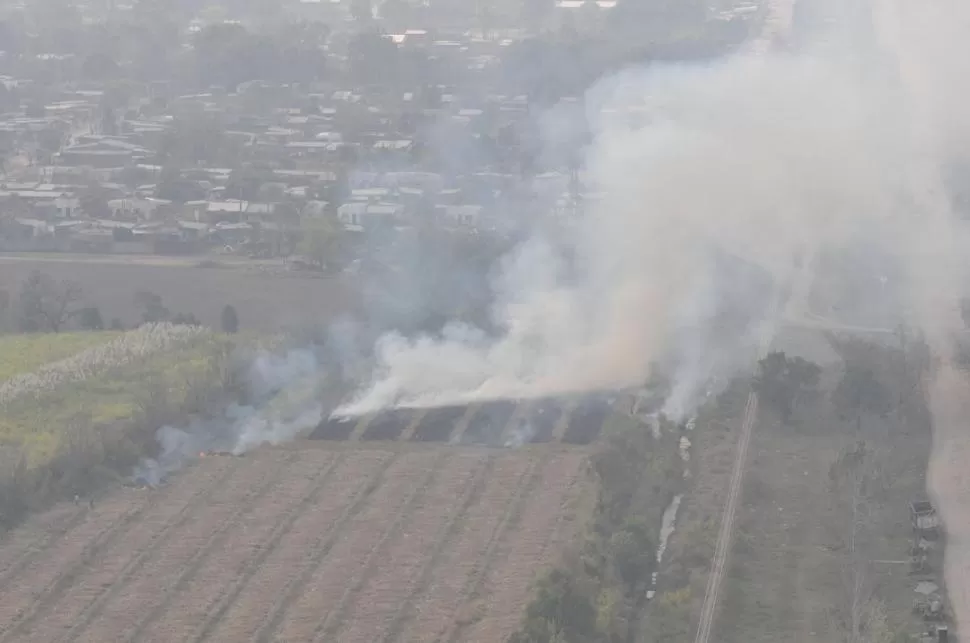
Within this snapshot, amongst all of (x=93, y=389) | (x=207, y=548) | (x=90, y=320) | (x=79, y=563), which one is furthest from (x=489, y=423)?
(x=90, y=320)

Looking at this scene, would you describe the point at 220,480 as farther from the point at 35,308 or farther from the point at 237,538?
the point at 35,308

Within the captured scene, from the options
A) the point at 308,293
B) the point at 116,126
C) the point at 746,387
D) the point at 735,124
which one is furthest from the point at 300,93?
the point at 746,387

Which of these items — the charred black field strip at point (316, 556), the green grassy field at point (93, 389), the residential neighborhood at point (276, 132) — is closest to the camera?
the charred black field strip at point (316, 556)

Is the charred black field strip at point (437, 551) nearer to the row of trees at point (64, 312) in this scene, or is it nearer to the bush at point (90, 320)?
the row of trees at point (64, 312)

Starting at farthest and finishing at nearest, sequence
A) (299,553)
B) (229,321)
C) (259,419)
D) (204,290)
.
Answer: (204,290) < (229,321) < (259,419) < (299,553)

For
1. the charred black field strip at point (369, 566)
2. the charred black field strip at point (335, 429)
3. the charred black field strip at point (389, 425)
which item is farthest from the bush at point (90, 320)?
the charred black field strip at point (369, 566)

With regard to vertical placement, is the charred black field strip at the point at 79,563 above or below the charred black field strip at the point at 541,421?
above

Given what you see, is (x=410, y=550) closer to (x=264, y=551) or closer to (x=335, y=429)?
(x=264, y=551)
